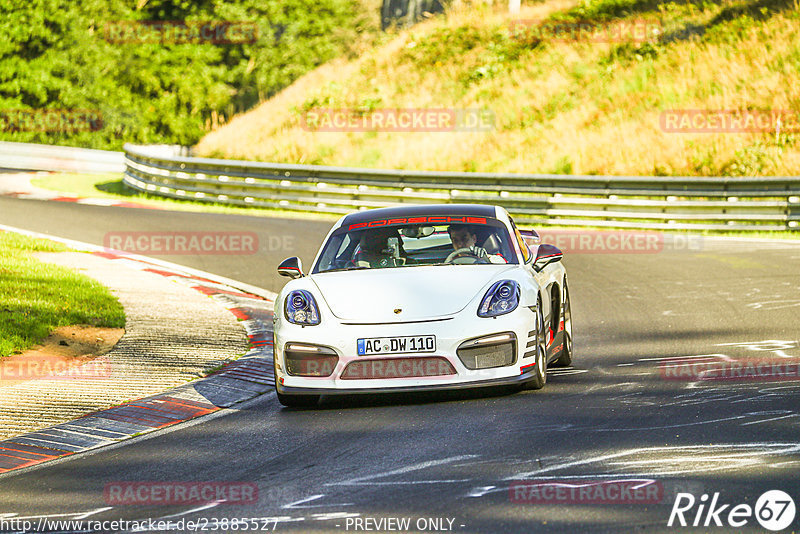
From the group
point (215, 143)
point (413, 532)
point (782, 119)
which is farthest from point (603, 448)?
point (215, 143)

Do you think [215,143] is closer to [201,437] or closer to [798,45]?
[798,45]

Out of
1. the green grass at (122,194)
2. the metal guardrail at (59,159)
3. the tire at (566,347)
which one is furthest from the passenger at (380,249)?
the metal guardrail at (59,159)

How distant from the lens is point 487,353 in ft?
25.2

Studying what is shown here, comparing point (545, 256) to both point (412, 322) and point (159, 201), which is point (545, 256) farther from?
point (159, 201)

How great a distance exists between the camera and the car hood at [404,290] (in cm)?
776

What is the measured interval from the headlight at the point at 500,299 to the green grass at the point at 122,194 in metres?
16.5

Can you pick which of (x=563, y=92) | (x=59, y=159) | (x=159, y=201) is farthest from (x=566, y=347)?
(x=59, y=159)

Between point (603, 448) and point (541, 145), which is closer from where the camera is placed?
point (603, 448)

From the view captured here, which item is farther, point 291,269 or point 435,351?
point 291,269

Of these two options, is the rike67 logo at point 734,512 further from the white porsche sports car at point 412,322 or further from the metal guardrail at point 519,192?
the metal guardrail at point 519,192

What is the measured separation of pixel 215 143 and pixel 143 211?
13058mm

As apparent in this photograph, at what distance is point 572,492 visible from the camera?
17.4ft

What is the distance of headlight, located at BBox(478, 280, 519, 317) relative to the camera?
781 centimetres

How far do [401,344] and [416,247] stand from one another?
1672mm
